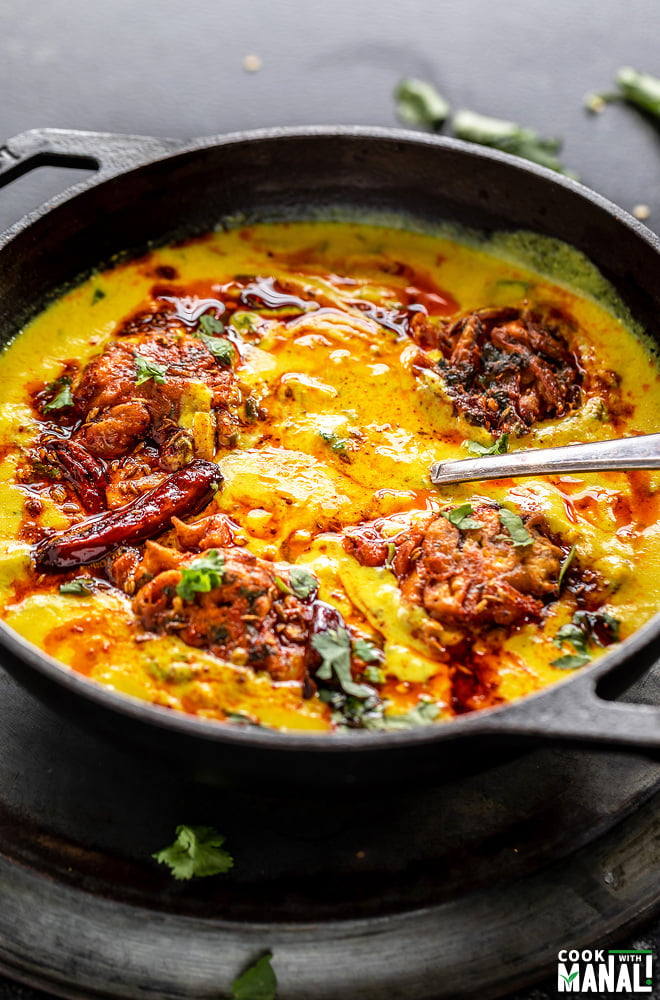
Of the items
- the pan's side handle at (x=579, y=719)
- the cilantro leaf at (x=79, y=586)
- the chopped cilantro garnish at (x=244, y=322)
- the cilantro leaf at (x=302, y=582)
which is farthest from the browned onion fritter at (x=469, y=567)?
the chopped cilantro garnish at (x=244, y=322)

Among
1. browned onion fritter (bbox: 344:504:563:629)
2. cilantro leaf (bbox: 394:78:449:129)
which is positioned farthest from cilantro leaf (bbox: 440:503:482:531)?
cilantro leaf (bbox: 394:78:449:129)

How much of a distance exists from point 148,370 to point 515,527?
186 centimetres

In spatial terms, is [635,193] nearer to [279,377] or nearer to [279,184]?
[279,184]

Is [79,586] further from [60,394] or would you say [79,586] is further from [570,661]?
[570,661]

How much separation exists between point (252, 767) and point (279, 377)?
7.45 feet

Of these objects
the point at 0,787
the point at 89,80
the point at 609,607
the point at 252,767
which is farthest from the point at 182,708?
the point at 89,80

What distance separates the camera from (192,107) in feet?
22.8

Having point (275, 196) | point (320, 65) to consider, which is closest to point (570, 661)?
point (275, 196)

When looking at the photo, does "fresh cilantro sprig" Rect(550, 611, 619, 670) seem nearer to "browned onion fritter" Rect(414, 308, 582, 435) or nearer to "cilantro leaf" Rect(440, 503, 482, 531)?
"cilantro leaf" Rect(440, 503, 482, 531)

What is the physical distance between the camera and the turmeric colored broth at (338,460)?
13.0ft

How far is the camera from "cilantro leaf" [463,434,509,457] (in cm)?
471

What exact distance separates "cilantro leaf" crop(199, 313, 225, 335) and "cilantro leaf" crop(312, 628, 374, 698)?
1925mm

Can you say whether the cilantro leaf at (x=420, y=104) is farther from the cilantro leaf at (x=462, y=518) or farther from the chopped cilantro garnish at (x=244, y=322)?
the cilantro leaf at (x=462, y=518)

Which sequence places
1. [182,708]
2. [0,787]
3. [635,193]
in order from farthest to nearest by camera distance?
[635,193], [0,787], [182,708]
